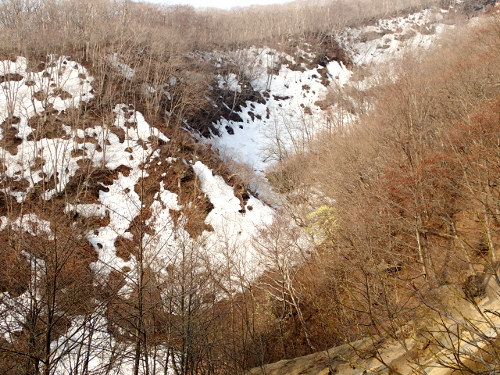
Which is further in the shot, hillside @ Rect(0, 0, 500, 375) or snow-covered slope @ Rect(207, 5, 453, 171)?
snow-covered slope @ Rect(207, 5, 453, 171)

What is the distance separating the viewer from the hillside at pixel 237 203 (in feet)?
17.9

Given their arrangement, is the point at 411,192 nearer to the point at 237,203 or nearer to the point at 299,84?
the point at 237,203

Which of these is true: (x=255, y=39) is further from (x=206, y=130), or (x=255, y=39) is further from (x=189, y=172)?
(x=189, y=172)

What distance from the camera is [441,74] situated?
728 inches

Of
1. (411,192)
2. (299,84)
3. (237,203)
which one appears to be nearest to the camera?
(411,192)

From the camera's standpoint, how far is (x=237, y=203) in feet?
72.0

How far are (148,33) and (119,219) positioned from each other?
87.8 feet

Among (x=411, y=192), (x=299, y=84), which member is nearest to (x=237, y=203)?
(x=411, y=192)

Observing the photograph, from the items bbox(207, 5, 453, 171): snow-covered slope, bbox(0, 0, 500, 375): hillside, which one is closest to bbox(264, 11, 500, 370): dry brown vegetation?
bbox(0, 0, 500, 375): hillside

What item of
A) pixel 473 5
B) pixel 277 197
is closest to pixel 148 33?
pixel 277 197

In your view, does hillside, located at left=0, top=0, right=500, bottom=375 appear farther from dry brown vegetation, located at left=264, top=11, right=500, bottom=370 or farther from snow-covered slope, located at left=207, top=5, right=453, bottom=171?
snow-covered slope, located at left=207, top=5, right=453, bottom=171

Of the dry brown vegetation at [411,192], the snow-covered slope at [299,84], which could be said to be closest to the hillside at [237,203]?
the dry brown vegetation at [411,192]

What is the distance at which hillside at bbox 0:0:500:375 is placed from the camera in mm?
5453

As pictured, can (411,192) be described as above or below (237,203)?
below
